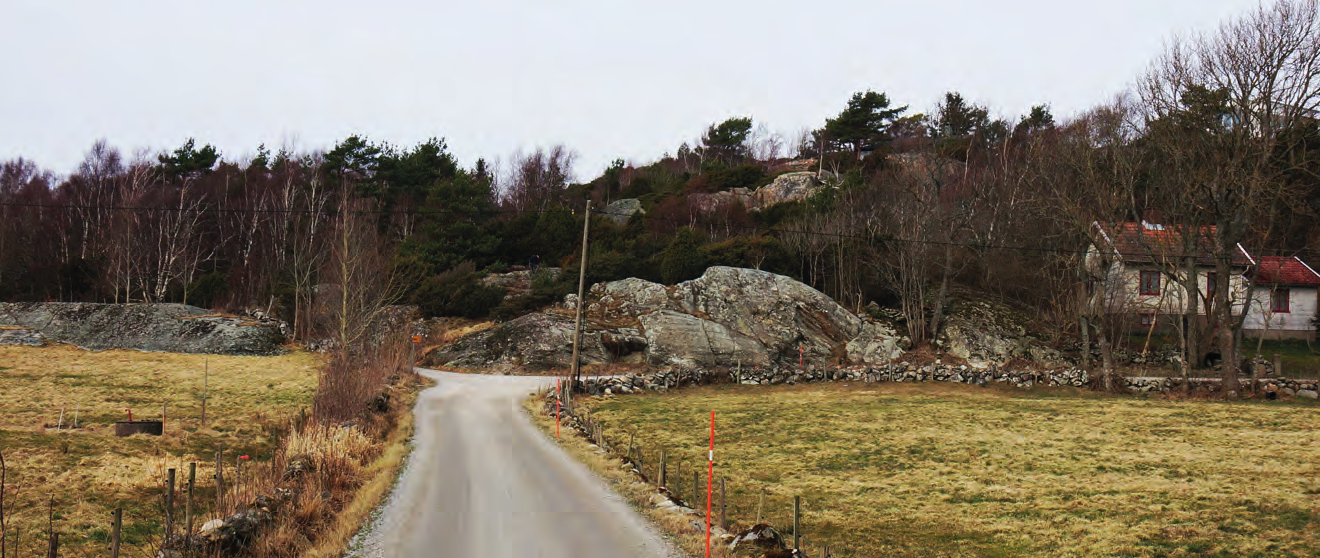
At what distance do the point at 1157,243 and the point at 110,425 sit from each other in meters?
41.1

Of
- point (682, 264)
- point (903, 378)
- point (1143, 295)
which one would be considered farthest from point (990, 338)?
point (682, 264)

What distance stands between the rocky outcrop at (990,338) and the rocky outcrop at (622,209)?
31.7 metres

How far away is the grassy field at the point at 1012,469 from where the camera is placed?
12539 mm

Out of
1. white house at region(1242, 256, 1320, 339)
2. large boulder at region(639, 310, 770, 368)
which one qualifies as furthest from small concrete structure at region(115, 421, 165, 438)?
white house at region(1242, 256, 1320, 339)

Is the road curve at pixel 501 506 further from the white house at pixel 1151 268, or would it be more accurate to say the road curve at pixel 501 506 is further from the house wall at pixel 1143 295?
the house wall at pixel 1143 295

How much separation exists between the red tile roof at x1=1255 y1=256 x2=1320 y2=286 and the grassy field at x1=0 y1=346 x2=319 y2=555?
55.2m

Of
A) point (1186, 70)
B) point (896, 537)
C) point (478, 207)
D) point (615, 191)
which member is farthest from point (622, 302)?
point (615, 191)

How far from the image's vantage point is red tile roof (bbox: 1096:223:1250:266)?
3438cm

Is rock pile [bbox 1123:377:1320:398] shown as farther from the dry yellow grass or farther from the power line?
the dry yellow grass

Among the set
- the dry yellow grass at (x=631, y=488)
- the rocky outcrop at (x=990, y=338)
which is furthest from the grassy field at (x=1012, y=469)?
the rocky outcrop at (x=990, y=338)

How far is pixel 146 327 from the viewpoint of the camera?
46438mm

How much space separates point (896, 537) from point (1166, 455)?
1090cm

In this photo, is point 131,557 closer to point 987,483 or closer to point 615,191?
point 987,483

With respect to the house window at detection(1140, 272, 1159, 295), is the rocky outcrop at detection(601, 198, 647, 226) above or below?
above
